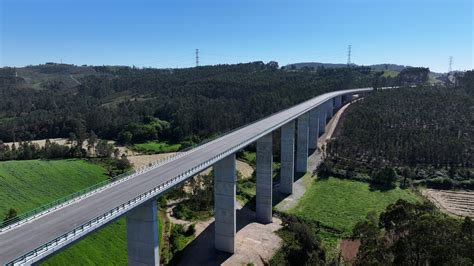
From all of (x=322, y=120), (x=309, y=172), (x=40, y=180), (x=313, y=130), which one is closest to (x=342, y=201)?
(x=309, y=172)

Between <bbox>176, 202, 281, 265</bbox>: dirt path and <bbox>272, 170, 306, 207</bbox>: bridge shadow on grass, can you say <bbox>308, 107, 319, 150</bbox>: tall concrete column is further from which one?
<bbox>176, 202, 281, 265</bbox>: dirt path

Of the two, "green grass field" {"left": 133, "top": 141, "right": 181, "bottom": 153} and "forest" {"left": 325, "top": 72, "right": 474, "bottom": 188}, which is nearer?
"forest" {"left": 325, "top": 72, "right": 474, "bottom": 188}

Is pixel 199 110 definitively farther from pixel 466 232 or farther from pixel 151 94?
pixel 466 232

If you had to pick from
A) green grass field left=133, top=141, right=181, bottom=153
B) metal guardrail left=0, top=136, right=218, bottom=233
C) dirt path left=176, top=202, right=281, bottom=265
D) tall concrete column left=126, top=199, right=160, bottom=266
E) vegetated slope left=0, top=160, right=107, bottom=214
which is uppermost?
metal guardrail left=0, top=136, right=218, bottom=233

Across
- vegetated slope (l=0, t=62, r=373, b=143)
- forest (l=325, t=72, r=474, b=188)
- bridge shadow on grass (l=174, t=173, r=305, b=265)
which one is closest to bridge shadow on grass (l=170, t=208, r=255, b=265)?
bridge shadow on grass (l=174, t=173, r=305, b=265)

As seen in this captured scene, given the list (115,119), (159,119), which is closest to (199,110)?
(159,119)

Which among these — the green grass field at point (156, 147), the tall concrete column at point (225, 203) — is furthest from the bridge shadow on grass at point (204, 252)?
the green grass field at point (156, 147)

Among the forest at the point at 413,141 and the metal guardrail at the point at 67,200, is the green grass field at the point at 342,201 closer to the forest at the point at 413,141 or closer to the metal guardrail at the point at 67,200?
the forest at the point at 413,141
